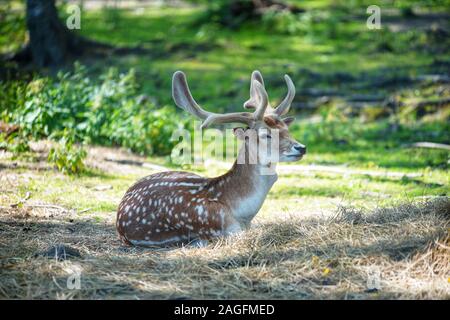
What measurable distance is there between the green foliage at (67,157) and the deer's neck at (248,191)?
3228 millimetres

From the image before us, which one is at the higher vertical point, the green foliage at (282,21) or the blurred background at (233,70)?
the green foliage at (282,21)

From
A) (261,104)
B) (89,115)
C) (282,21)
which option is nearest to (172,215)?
(261,104)

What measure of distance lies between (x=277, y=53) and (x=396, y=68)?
322 centimetres

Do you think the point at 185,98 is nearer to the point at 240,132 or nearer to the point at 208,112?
the point at 208,112

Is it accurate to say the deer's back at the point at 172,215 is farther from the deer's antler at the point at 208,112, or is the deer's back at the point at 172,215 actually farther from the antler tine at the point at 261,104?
the antler tine at the point at 261,104

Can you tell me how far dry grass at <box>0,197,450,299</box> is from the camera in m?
5.89

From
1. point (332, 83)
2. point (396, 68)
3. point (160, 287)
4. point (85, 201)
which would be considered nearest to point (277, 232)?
point (160, 287)

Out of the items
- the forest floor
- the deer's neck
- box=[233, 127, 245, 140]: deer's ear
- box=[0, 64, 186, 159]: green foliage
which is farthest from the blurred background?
the deer's neck

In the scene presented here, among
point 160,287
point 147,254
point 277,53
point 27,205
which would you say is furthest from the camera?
point 277,53

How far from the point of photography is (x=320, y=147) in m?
12.4

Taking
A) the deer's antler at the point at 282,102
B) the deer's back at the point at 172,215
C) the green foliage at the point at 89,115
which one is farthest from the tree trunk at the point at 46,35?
the deer's back at the point at 172,215

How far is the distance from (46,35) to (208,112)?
375 inches

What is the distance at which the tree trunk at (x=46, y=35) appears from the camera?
15477 mm

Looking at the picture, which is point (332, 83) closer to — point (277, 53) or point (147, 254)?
point (277, 53)
